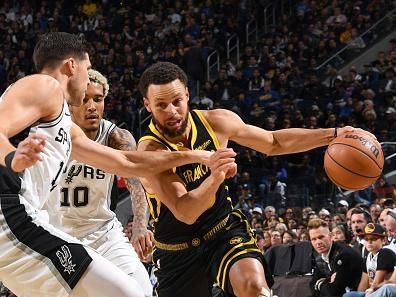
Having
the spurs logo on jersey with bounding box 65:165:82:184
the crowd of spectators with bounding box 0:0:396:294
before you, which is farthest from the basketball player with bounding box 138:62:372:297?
the crowd of spectators with bounding box 0:0:396:294

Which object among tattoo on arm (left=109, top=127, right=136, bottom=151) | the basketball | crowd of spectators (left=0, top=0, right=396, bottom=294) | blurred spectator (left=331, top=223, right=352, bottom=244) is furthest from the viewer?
crowd of spectators (left=0, top=0, right=396, bottom=294)

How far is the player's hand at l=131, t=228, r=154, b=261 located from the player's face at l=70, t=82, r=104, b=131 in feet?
3.14

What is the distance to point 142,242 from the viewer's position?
5438mm

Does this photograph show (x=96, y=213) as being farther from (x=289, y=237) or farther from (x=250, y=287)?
(x=289, y=237)

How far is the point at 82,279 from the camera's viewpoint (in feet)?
13.0

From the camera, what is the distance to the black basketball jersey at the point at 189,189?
524 cm

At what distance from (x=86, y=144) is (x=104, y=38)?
16.6 m

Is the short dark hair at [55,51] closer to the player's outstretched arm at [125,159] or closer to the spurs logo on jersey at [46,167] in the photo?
the spurs logo on jersey at [46,167]

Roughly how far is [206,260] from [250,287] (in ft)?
1.70

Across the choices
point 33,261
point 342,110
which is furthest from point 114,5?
point 33,261

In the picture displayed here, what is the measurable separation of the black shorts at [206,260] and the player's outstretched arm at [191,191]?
274 mm

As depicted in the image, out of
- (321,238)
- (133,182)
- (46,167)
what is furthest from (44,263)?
(321,238)

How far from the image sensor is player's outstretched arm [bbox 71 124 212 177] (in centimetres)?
452

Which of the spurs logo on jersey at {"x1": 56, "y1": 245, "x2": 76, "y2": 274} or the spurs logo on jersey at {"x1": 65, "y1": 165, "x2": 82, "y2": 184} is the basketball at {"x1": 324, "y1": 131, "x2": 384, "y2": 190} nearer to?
the spurs logo on jersey at {"x1": 65, "y1": 165, "x2": 82, "y2": 184}
